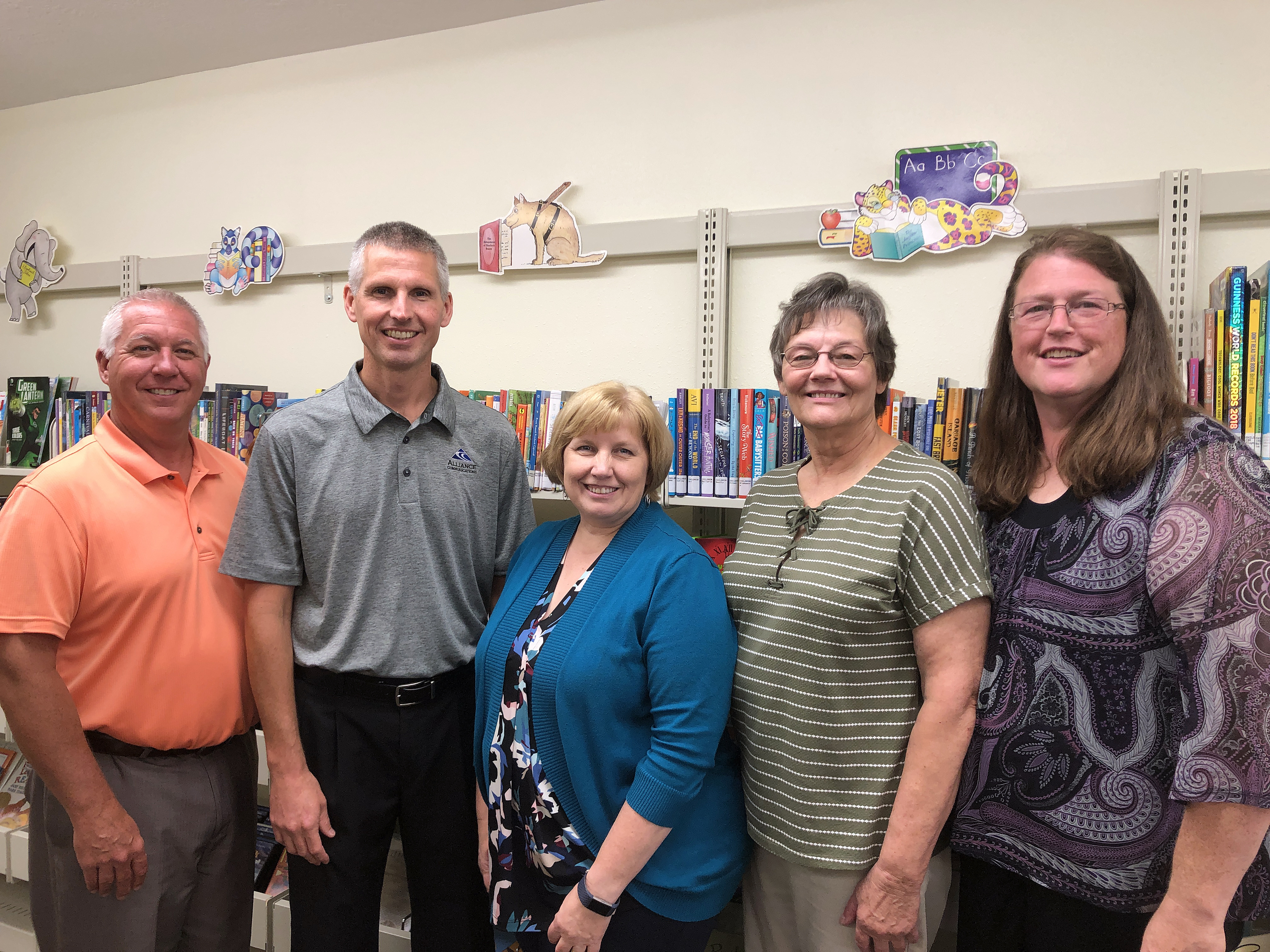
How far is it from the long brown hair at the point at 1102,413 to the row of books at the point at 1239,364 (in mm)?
561

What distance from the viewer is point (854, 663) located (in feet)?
4.25

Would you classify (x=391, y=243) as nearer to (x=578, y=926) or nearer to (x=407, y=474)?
(x=407, y=474)

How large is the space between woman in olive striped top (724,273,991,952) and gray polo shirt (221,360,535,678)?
62 centimetres

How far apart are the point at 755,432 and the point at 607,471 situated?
767 millimetres

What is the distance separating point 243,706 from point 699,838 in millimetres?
1065

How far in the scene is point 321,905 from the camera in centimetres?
159

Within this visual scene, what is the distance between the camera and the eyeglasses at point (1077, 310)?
1.27 meters

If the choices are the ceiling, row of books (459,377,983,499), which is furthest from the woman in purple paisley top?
the ceiling

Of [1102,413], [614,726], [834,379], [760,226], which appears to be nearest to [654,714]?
[614,726]

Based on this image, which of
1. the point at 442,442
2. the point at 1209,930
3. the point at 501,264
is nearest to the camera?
the point at 1209,930

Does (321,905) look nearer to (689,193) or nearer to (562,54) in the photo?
(689,193)

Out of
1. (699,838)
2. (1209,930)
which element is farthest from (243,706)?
(1209,930)

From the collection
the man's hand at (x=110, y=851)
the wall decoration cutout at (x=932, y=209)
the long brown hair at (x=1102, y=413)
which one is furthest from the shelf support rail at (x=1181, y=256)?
the man's hand at (x=110, y=851)

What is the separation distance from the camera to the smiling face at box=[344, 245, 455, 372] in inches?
62.0
